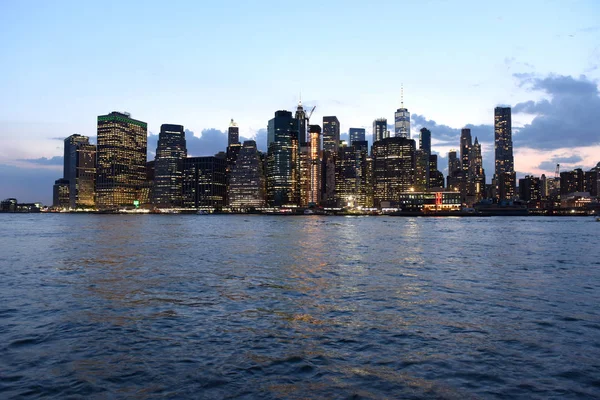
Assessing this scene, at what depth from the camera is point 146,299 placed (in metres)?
27.7

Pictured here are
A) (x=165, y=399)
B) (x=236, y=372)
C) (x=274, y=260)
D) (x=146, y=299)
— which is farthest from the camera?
(x=274, y=260)

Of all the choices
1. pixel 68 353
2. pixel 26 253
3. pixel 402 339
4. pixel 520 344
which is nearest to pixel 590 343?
pixel 520 344

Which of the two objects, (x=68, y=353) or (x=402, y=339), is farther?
(x=402, y=339)

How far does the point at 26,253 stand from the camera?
190ft

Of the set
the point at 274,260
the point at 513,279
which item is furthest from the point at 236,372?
the point at 274,260

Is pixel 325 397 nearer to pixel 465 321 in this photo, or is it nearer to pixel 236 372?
pixel 236 372

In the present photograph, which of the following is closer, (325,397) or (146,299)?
(325,397)

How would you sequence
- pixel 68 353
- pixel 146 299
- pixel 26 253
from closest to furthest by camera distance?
pixel 68 353 < pixel 146 299 < pixel 26 253

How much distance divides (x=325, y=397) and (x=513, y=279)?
95.8ft

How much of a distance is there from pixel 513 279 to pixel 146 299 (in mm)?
29596

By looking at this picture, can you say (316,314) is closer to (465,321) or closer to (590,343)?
(465,321)

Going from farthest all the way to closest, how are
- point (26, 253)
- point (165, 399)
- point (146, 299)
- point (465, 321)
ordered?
point (26, 253)
point (146, 299)
point (465, 321)
point (165, 399)

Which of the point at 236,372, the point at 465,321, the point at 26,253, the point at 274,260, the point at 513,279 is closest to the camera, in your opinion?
the point at 236,372

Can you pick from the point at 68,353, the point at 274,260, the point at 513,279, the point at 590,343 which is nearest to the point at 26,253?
the point at 274,260
